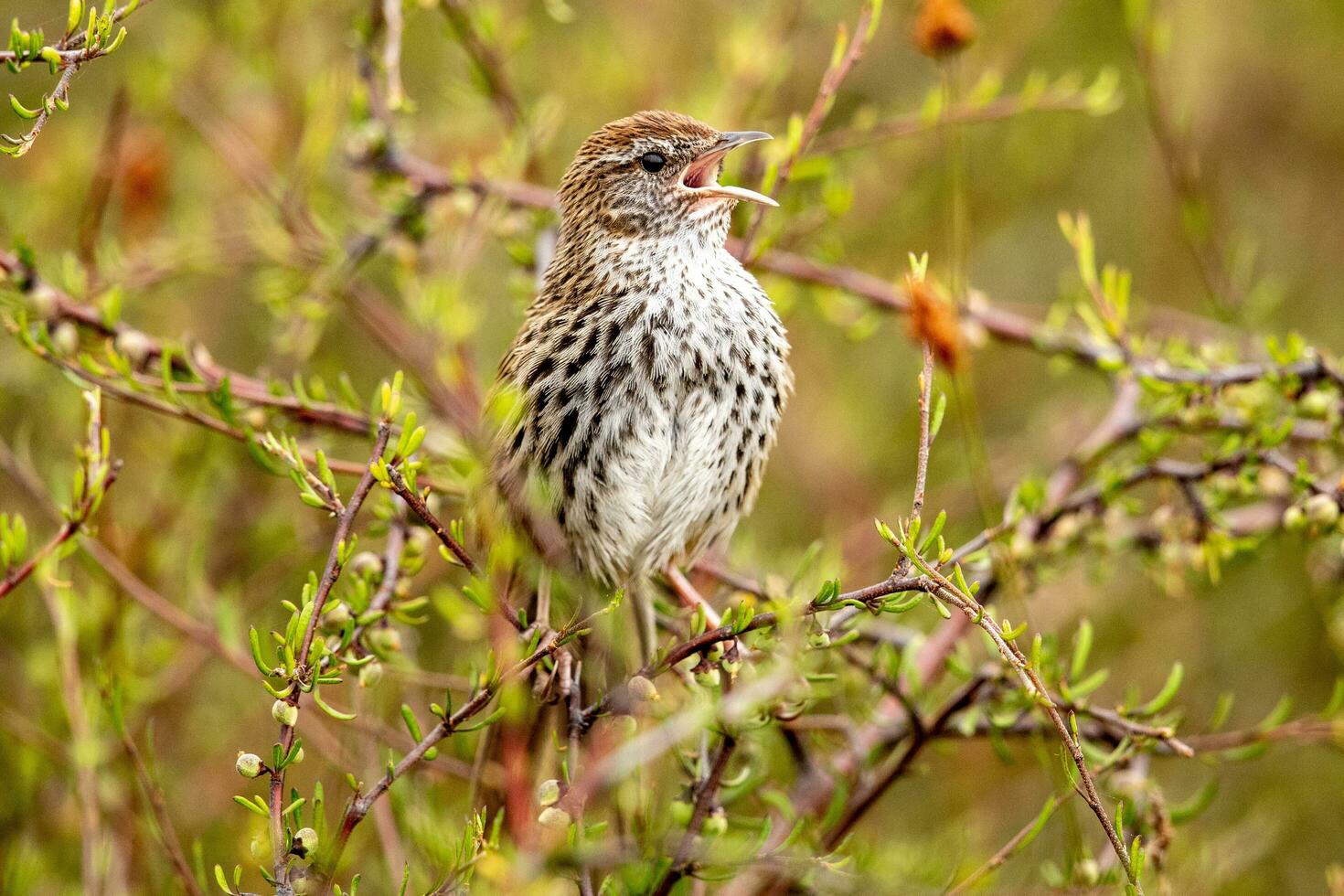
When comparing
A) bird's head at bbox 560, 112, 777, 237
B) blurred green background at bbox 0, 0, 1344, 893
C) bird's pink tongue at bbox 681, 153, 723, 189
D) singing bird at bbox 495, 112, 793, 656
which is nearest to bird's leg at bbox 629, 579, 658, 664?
singing bird at bbox 495, 112, 793, 656

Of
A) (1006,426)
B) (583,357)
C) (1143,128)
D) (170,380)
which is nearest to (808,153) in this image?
(583,357)

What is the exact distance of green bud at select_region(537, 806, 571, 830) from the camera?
183cm

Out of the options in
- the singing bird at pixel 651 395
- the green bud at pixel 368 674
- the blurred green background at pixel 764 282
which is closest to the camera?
the green bud at pixel 368 674

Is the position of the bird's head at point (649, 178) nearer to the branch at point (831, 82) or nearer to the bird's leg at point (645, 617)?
the branch at point (831, 82)

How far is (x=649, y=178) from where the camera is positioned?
3.26 metres

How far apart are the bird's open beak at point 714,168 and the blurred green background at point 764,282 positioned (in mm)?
177

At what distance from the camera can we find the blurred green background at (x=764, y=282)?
348 centimetres

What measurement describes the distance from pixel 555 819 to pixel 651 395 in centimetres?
123

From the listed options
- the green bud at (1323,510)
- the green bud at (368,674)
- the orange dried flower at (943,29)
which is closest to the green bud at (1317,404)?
the green bud at (1323,510)

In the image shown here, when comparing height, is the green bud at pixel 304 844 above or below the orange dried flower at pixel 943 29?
below

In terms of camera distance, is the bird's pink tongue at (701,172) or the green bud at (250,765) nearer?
the green bud at (250,765)

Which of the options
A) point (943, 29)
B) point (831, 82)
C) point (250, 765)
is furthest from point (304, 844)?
point (943, 29)

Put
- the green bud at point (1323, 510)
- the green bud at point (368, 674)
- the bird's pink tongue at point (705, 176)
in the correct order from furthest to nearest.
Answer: the bird's pink tongue at point (705, 176) < the green bud at point (1323, 510) < the green bud at point (368, 674)

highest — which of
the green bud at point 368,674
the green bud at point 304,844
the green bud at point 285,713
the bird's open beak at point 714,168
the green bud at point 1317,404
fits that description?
the bird's open beak at point 714,168
